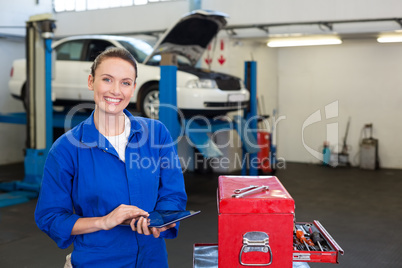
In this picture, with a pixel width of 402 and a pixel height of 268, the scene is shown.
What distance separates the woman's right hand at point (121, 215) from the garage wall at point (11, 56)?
8.65 meters

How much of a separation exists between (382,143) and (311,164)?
1481 millimetres

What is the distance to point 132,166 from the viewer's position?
60.9 inches

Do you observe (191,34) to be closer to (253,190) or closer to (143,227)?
(253,190)

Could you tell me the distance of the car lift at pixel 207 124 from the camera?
5.66 m

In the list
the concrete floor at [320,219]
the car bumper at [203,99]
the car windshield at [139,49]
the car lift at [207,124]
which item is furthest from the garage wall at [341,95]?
the car windshield at [139,49]

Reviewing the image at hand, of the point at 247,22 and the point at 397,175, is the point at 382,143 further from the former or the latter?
the point at 247,22

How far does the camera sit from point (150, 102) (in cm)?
653

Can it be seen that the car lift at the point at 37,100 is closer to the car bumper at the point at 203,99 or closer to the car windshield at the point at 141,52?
the car windshield at the point at 141,52

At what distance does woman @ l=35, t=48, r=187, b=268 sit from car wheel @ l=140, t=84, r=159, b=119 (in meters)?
4.82

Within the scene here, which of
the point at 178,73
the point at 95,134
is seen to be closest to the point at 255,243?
the point at 95,134

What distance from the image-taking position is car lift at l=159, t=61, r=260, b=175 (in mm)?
5656

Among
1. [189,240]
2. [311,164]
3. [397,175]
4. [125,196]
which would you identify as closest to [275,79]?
[311,164]

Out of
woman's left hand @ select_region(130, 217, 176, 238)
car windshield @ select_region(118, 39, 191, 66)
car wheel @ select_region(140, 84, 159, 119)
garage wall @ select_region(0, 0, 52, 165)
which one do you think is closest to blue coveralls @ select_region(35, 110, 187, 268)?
woman's left hand @ select_region(130, 217, 176, 238)

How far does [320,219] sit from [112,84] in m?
4.46
